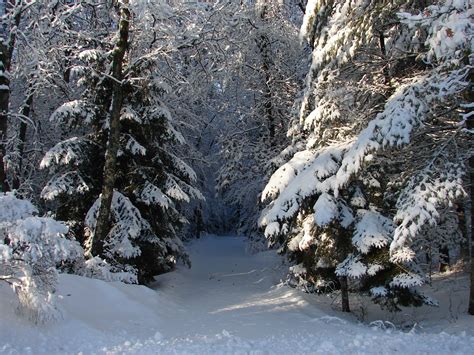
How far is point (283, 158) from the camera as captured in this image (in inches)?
576

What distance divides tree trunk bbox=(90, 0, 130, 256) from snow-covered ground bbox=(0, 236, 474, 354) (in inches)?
79.9

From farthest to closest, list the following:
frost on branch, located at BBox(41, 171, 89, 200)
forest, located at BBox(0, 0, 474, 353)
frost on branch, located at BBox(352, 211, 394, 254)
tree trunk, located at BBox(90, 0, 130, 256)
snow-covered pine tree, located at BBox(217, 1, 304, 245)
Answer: snow-covered pine tree, located at BBox(217, 1, 304, 245) → frost on branch, located at BBox(41, 171, 89, 200) → tree trunk, located at BBox(90, 0, 130, 256) → frost on branch, located at BBox(352, 211, 394, 254) → forest, located at BBox(0, 0, 474, 353)

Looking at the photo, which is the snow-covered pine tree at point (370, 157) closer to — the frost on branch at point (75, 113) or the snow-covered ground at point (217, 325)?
the snow-covered ground at point (217, 325)

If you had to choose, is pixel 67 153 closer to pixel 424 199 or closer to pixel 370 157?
pixel 370 157

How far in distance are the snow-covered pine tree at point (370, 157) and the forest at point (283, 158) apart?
1.6 inches

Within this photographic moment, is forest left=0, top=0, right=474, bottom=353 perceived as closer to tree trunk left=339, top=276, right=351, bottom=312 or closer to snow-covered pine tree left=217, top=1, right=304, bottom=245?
tree trunk left=339, top=276, right=351, bottom=312

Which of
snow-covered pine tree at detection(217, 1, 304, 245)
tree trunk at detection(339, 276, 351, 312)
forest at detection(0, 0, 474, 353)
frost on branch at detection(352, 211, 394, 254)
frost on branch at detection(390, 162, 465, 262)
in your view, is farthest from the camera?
snow-covered pine tree at detection(217, 1, 304, 245)

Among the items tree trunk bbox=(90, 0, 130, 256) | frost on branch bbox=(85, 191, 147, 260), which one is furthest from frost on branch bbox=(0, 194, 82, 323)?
frost on branch bbox=(85, 191, 147, 260)

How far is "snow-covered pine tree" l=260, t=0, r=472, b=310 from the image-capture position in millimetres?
7645

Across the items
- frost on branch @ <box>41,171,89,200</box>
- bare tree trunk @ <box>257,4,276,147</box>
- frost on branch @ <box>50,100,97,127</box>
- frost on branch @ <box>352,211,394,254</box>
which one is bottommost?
frost on branch @ <box>352,211,394,254</box>

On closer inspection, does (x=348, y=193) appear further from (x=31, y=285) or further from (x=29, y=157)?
(x=29, y=157)

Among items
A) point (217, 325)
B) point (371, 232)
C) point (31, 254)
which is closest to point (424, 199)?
point (371, 232)

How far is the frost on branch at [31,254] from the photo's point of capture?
5746 millimetres

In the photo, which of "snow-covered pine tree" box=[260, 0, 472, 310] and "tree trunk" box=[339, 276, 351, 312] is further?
"tree trunk" box=[339, 276, 351, 312]
